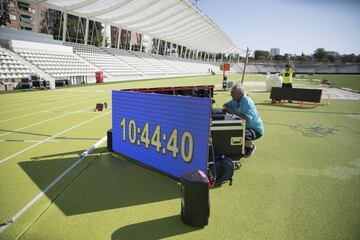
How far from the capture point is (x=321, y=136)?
7.39 m

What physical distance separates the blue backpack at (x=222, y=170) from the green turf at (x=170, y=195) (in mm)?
134

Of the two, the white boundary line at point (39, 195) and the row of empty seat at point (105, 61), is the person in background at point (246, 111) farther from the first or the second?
the row of empty seat at point (105, 61)

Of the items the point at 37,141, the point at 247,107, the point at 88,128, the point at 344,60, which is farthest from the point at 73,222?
the point at 344,60

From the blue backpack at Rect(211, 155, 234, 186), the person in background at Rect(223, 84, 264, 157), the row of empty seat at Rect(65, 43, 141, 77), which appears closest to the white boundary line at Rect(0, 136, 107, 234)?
the blue backpack at Rect(211, 155, 234, 186)

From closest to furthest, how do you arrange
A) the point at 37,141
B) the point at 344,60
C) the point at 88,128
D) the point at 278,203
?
1. the point at 278,203
2. the point at 37,141
3. the point at 88,128
4. the point at 344,60

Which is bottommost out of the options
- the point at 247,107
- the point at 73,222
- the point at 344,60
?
the point at 73,222

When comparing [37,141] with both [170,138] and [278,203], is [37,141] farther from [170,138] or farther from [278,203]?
[278,203]

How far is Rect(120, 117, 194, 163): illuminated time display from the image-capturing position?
13.3ft

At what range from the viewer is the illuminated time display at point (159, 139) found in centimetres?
405

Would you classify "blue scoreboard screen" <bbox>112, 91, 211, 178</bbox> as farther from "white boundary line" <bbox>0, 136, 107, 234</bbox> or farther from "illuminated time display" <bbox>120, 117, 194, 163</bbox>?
"white boundary line" <bbox>0, 136, 107, 234</bbox>

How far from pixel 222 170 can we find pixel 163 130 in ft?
3.88

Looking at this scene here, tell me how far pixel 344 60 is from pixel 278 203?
115 metres

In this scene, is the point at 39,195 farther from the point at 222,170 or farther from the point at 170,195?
the point at 222,170

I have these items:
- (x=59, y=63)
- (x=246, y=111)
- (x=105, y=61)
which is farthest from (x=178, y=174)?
(x=105, y=61)
